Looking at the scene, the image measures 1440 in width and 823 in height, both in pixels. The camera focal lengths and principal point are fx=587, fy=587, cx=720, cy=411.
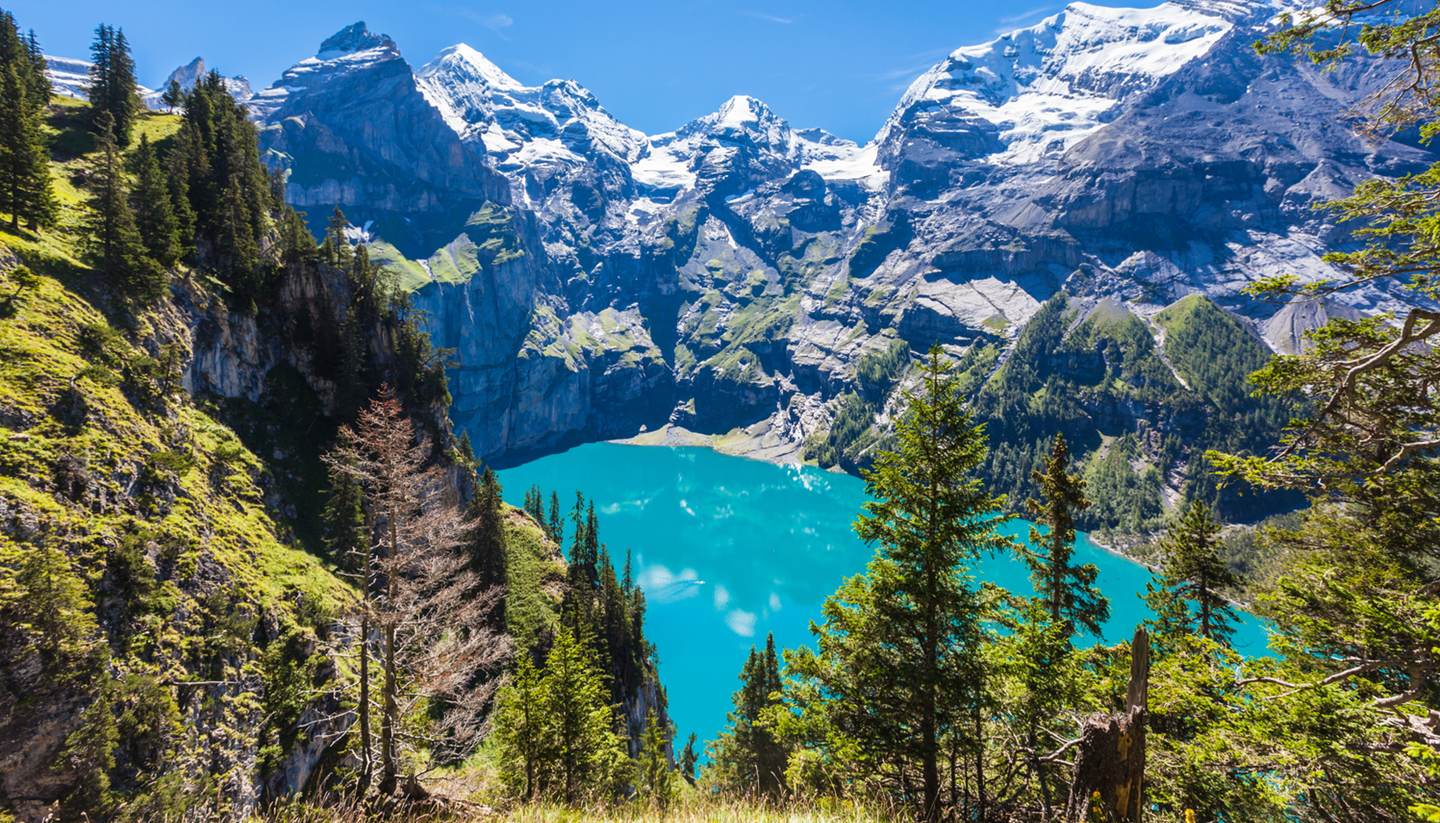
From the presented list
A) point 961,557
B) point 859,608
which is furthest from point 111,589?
point 961,557

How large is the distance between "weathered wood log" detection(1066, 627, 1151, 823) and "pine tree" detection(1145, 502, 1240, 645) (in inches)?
711

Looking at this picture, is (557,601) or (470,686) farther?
(557,601)

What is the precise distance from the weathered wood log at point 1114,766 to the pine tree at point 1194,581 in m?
18.0

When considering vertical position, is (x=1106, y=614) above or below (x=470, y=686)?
above

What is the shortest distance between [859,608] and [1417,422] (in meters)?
10.7

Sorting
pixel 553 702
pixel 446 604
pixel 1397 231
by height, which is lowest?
pixel 553 702

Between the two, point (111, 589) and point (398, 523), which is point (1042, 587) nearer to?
point (398, 523)

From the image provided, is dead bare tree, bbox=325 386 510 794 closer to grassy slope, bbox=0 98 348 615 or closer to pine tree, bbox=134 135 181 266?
grassy slope, bbox=0 98 348 615

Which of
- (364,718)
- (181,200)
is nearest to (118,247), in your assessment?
(181,200)

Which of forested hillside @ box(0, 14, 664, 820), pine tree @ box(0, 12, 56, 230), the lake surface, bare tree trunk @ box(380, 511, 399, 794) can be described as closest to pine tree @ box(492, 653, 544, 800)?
forested hillside @ box(0, 14, 664, 820)

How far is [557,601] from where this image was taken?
66625mm

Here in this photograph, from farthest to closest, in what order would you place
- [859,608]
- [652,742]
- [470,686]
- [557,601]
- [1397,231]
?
1. [557,601]
2. [470,686]
3. [652,742]
4. [859,608]
5. [1397,231]

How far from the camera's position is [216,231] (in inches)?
1756

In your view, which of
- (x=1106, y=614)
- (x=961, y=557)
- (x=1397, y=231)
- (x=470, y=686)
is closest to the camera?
(x=1397, y=231)
